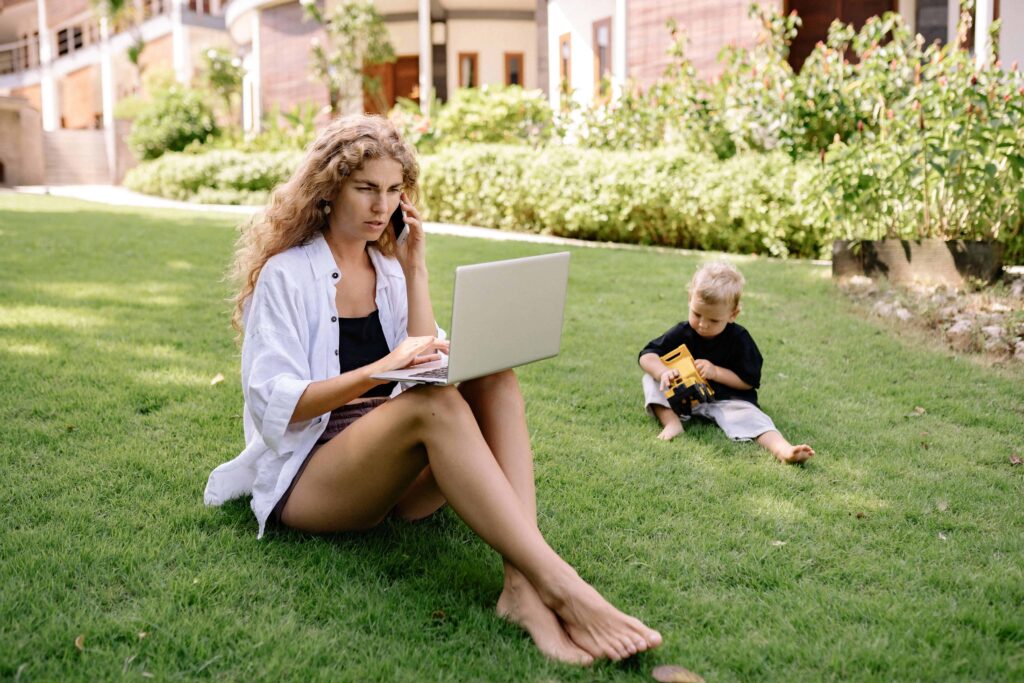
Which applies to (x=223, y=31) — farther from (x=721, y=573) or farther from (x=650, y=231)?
(x=721, y=573)

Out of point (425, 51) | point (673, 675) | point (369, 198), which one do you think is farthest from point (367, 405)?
point (425, 51)

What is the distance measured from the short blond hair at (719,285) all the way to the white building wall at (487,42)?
17859mm

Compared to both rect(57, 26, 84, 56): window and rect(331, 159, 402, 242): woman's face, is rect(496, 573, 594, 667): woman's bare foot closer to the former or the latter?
rect(331, 159, 402, 242): woman's face

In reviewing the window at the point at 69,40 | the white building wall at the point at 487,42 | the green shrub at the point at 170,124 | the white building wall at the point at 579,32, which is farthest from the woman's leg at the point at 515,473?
the window at the point at 69,40

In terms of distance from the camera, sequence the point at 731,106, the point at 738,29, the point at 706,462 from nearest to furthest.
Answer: the point at 706,462
the point at 731,106
the point at 738,29

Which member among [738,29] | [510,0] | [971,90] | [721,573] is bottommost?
[721,573]

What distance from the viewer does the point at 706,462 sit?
3.97 m

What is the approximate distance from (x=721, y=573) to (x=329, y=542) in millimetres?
1244

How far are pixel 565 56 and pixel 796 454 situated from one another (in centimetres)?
1453

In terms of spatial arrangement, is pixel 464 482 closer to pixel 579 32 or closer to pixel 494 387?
pixel 494 387

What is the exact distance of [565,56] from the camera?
17266 millimetres

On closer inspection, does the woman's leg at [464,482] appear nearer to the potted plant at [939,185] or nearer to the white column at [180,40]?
the potted plant at [939,185]

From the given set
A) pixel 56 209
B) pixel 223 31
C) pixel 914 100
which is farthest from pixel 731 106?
pixel 223 31

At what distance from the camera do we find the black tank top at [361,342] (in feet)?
10.2
